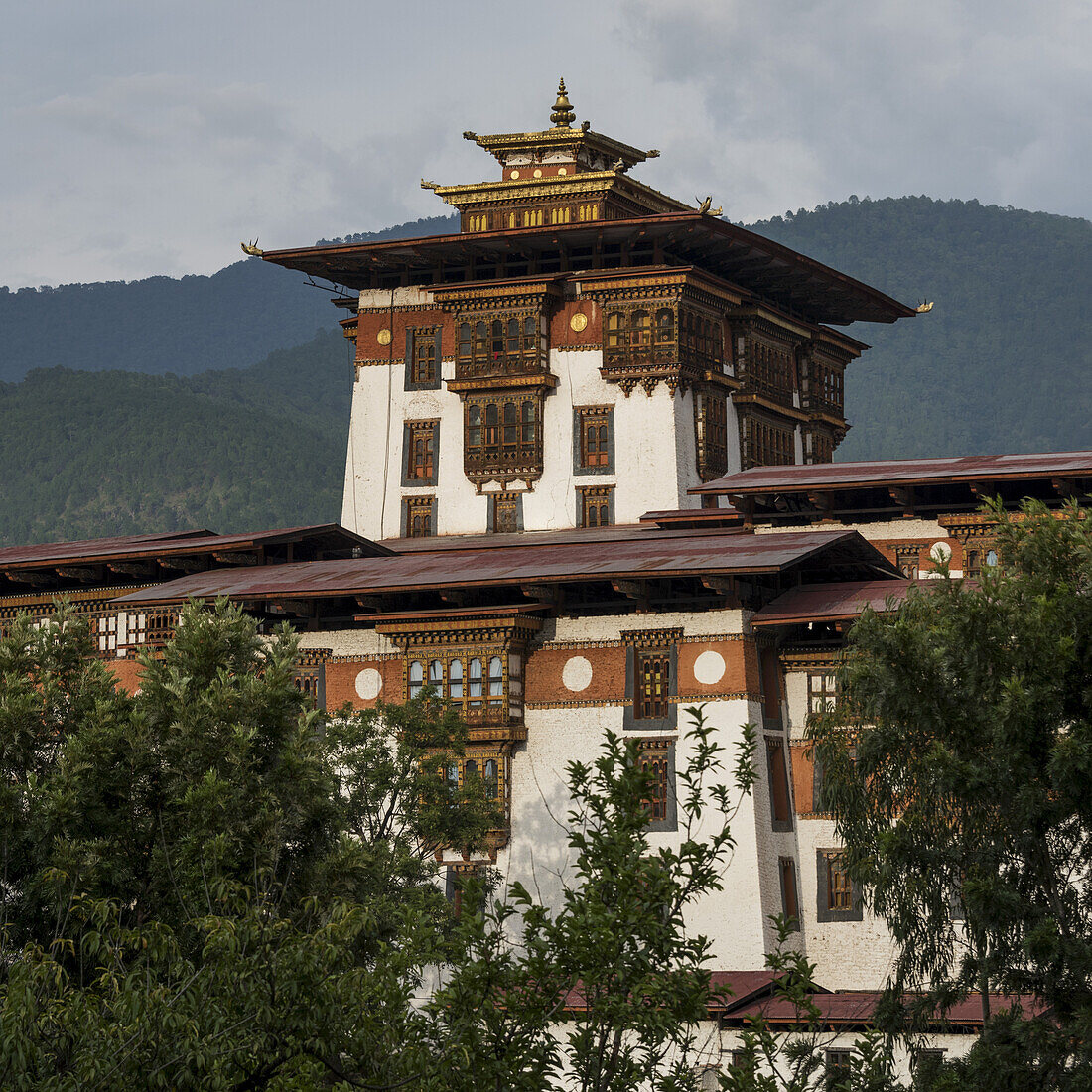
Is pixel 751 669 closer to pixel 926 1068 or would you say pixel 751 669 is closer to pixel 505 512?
pixel 926 1068

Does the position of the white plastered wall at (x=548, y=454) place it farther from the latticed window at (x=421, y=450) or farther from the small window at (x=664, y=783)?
the small window at (x=664, y=783)

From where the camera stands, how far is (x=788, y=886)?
134 feet

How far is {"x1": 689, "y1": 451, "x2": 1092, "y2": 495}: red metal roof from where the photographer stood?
46406 mm

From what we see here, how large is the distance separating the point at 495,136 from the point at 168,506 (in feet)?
338

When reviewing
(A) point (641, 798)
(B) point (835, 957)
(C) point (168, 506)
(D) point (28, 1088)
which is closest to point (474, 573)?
(B) point (835, 957)

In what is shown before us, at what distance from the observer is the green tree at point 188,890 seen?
16500mm

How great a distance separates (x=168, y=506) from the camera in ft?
536

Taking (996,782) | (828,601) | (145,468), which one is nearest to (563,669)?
(828,601)

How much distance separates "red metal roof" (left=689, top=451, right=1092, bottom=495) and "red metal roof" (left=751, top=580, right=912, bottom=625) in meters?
5.10

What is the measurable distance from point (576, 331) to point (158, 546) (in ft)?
54.2

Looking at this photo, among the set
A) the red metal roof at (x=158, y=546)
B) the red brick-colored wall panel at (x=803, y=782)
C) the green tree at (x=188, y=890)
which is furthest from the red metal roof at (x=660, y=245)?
the green tree at (x=188, y=890)

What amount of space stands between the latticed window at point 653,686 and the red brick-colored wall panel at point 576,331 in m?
19.1

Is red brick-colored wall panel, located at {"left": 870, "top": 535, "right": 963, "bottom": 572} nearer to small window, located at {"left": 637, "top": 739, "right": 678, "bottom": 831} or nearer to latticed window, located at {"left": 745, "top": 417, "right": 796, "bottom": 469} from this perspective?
small window, located at {"left": 637, "top": 739, "right": 678, "bottom": 831}

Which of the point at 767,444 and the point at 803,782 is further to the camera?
the point at 767,444
